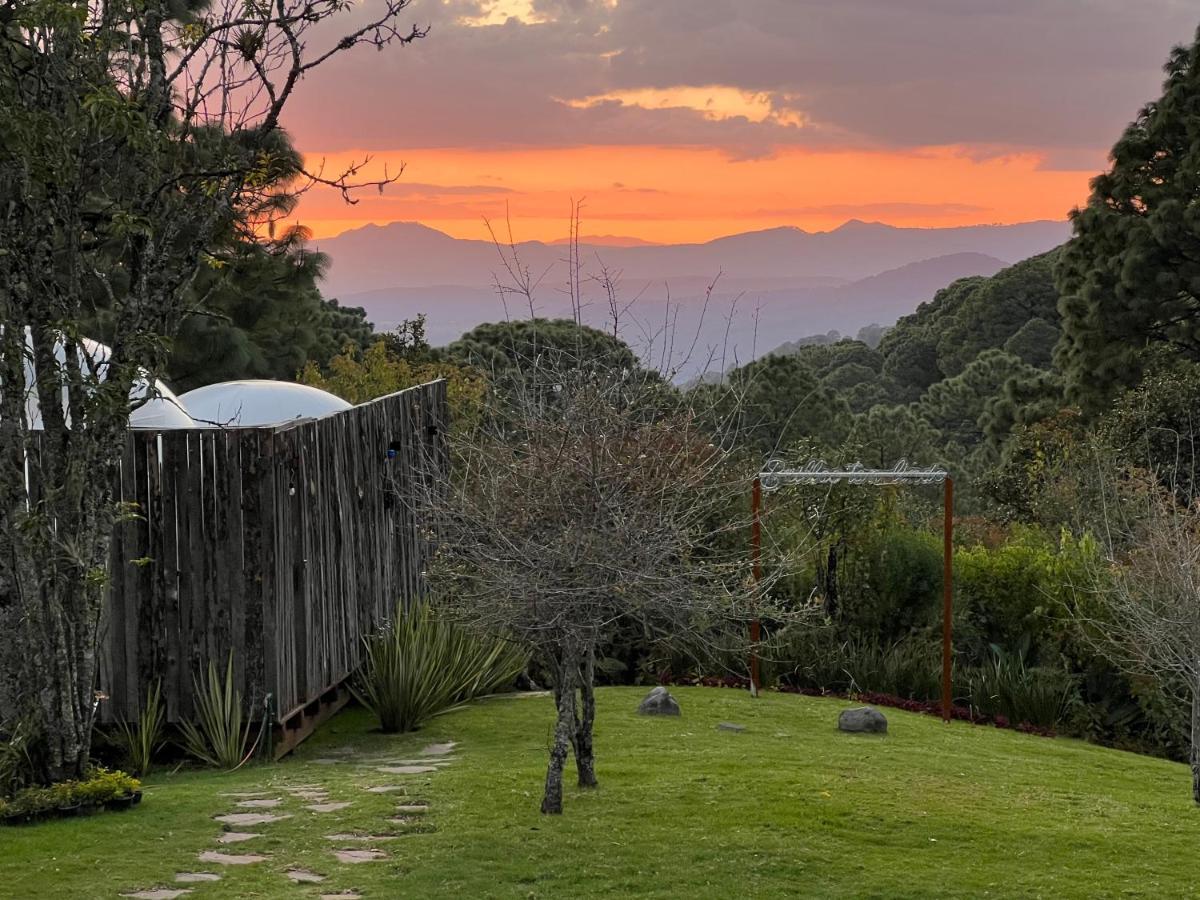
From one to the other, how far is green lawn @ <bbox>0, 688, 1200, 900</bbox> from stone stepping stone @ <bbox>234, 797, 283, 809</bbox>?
0.26ft

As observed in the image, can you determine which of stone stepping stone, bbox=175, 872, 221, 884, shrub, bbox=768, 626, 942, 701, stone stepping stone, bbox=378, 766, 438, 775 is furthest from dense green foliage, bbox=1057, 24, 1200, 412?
stone stepping stone, bbox=175, 872, 221, 884

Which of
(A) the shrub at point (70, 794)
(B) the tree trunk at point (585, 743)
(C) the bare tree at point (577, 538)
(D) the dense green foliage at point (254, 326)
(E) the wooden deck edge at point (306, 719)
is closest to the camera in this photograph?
(C) the bare tree at point (577, 538)

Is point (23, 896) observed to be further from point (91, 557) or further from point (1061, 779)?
point (1061, 779)

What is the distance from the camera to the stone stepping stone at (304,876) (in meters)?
5.99

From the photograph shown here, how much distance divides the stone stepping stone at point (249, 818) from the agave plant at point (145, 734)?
2.02 meters

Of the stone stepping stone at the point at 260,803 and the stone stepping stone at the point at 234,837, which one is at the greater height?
the stone stepping stone at the point at 234,837

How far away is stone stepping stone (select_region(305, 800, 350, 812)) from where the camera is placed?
730 centimetres

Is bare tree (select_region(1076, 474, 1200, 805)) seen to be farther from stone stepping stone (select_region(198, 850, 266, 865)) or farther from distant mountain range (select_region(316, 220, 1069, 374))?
stone stepping stone (select_region(198, 850, 266, 865))

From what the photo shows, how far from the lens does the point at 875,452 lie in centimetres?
2945

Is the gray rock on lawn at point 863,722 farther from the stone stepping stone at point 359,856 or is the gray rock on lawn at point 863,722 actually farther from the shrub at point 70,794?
the shrub at point 70,794

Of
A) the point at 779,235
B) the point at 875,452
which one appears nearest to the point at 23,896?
the point at 875,452

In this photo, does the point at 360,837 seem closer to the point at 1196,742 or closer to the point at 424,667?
the point at 424,667

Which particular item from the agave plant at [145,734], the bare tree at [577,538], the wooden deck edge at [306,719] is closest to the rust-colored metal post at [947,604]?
the bare tree at [577,538]

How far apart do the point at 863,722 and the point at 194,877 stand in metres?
6.28
